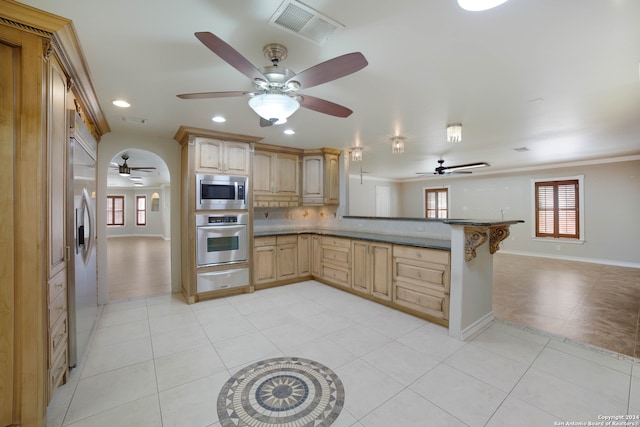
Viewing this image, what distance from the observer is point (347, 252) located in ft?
13.5

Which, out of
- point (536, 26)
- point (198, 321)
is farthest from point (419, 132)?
point (198, 321)

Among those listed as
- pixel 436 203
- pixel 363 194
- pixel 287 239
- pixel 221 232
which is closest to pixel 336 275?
pixel 287 239

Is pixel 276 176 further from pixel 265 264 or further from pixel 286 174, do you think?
pixel 265 264

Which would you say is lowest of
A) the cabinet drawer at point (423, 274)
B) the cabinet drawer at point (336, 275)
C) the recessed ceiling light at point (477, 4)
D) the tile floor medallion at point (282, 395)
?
the tile floor medallion at point (282, 395)

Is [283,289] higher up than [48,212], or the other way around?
[48,212]

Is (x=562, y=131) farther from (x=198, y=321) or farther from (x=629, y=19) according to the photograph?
(x=198, y=321)

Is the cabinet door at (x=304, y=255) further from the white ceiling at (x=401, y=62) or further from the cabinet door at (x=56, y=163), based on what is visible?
the cabinet door at (x=56, y=163)

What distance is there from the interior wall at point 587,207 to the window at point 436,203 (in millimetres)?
630

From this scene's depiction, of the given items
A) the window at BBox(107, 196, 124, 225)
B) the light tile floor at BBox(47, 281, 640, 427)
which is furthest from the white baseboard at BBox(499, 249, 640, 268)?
the window at BBox(107, 196, 124, 225)

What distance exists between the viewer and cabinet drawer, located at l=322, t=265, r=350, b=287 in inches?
163

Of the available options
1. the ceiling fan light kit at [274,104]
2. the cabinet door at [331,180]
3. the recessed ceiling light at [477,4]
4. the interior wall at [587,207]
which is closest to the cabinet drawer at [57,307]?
the ceiling fan light kit at [274,104]

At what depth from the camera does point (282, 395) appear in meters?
1.85

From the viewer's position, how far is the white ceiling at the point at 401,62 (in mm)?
1481

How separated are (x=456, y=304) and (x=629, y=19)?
2.37m
